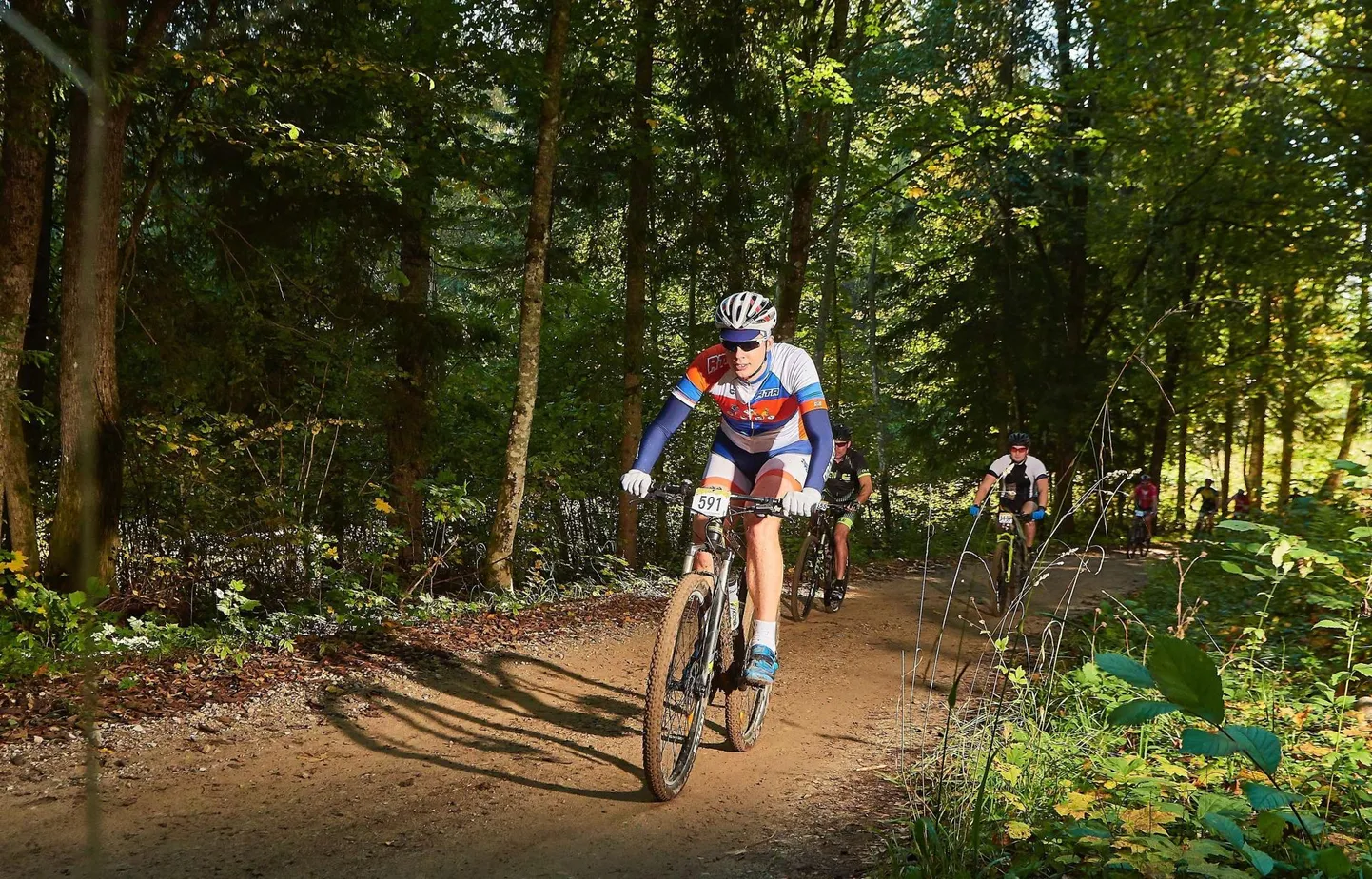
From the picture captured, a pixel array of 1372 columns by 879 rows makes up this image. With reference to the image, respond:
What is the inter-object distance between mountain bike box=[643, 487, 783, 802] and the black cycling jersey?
167 inches

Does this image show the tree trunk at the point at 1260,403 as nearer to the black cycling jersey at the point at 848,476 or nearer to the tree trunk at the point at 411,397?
the black cycling jersey at the point at 848,476

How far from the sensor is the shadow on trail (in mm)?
5383

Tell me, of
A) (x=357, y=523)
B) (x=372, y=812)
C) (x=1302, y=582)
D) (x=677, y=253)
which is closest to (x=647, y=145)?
(x=677, y=253)

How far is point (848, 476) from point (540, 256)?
4.26 metres

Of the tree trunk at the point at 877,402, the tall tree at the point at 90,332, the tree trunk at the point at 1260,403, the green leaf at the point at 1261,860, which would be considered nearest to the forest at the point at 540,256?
the tall tree at the point at 90,332

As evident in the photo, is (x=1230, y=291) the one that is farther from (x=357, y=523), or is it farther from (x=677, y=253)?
(x=357, y=523)

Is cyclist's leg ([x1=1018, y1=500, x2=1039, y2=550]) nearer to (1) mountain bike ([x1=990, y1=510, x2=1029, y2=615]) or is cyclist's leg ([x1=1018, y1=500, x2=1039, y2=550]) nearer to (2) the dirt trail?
(1) mountain bike ([x1=990, y1=510, x2=1029, y2=615])

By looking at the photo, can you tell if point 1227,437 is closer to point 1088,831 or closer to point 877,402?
point 877,402

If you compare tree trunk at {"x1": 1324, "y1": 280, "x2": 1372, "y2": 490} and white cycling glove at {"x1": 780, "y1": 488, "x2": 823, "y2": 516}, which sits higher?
tree trunk at {"x1": 1324, "y1": 280, "x2": 1372, "y2": 490}

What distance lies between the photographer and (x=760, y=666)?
540 cm

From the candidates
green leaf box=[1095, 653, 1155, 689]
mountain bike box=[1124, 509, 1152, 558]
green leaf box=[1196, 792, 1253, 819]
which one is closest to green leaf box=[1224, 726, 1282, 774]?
green leaf box=[1095, 653, 1155, 689]

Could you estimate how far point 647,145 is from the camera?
538 inches

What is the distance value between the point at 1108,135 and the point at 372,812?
1898cm

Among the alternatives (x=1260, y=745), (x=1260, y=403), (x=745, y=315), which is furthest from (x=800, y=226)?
(x=1260, y=403)
